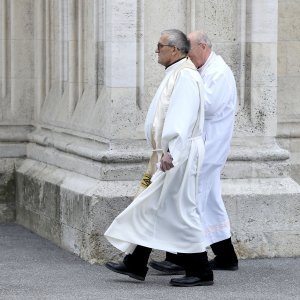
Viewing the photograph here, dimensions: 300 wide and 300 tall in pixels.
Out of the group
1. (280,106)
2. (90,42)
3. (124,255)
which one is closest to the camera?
(124,255)

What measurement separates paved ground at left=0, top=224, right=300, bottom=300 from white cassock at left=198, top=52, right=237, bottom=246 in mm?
387

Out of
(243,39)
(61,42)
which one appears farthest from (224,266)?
(61,42)

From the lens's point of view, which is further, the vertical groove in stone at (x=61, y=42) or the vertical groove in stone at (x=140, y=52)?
the vertical groove in stone at (x=61, y=42)

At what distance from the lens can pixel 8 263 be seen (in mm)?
11242

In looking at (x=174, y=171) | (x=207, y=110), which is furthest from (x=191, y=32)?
(x=174, y=171)

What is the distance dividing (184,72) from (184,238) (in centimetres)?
113

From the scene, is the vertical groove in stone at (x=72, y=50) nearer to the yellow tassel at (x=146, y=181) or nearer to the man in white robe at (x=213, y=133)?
the man in white robe at (x=213, y=133)

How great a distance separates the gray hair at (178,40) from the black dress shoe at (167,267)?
162 cm

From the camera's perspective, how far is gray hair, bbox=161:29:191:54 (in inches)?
396

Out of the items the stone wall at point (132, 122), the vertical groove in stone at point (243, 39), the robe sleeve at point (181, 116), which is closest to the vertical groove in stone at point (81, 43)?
the stone wall at point (132, 122)

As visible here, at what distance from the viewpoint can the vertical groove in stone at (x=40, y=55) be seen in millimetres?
13281

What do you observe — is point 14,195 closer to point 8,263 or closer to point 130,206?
point 8,263

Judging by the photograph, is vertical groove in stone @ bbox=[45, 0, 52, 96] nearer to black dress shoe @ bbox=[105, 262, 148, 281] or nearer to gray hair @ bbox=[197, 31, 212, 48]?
gray hair @ bbox=[197, 31, 212, 48]

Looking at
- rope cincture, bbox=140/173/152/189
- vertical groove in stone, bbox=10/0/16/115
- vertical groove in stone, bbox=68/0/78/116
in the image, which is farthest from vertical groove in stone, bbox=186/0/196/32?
vertical groove in stone, bbox=10/0/16/115
